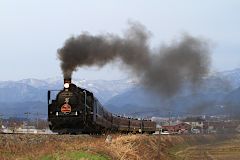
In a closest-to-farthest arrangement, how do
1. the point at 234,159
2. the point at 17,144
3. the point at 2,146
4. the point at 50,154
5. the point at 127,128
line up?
1. the point at 50,154
2. the point at 2,146
3. the point at 17,144
4. the point at 234,159
5. the point at 127,128

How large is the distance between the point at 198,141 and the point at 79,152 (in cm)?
8991

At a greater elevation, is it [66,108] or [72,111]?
[66,108]

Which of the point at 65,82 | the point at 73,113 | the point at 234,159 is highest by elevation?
the point at 65,82

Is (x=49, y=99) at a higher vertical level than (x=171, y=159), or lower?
higher

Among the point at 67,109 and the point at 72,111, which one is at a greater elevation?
the point at 67,109

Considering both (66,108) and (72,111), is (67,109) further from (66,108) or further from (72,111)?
(72,111)

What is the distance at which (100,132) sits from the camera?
4897cm

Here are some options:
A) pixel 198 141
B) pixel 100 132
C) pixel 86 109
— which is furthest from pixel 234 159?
pixel 198 141

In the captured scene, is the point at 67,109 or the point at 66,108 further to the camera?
the point at 66,108

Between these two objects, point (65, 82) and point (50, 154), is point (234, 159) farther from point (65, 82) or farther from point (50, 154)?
point (50, 154)

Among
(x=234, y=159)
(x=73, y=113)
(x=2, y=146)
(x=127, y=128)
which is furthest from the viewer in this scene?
(x=127, y=128)

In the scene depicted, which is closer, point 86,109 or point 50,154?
point 50,154

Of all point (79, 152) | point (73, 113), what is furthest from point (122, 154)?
point (73, 113)

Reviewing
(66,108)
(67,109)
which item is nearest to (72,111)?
(67,109)
